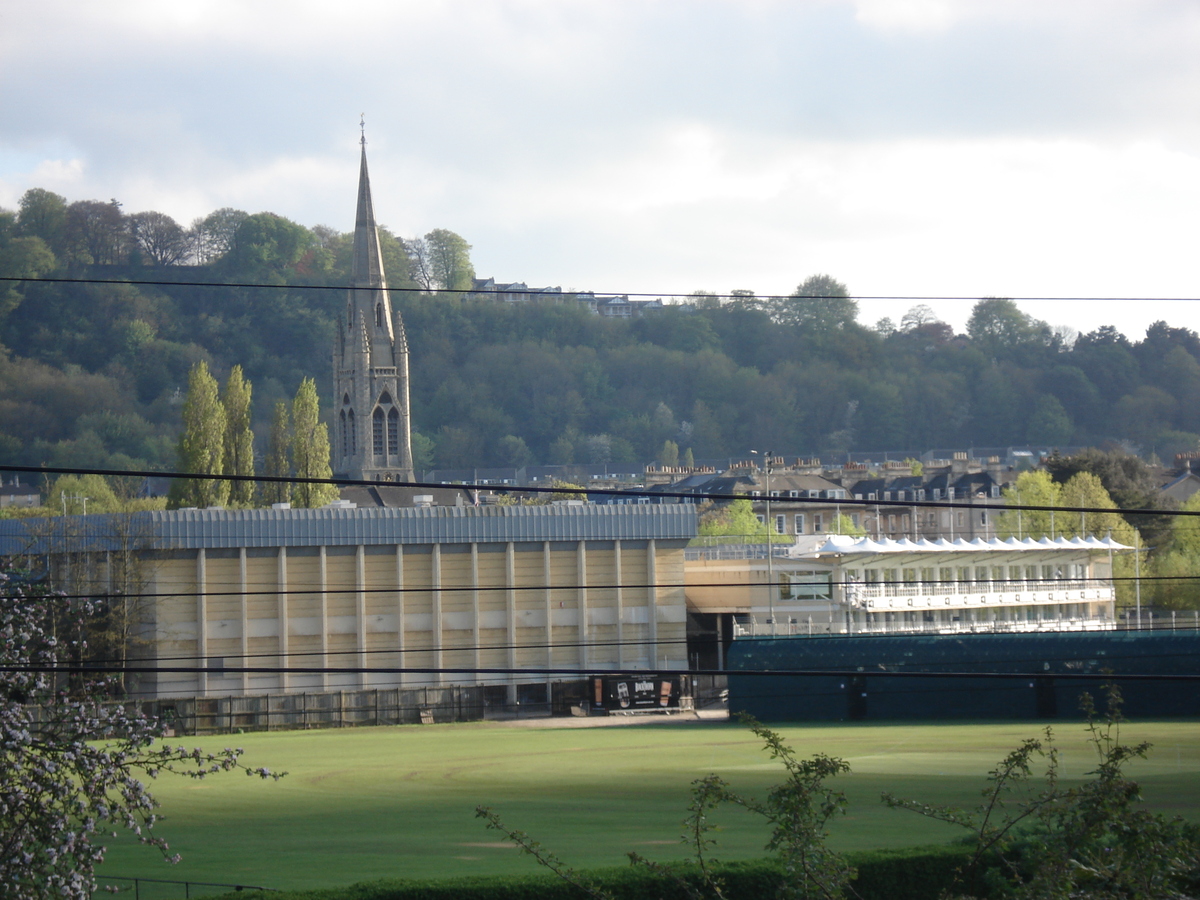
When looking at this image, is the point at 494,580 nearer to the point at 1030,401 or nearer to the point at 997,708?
the point at 997,708

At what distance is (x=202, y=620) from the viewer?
4956 cm

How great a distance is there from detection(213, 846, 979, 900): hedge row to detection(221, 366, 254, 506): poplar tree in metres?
59.3

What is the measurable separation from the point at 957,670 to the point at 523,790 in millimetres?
20668

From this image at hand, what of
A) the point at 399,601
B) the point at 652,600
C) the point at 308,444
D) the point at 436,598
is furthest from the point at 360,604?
the point at 308,444

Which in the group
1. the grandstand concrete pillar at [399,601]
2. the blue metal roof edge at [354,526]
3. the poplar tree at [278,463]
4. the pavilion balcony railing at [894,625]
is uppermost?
the poplar tree at [278,463]

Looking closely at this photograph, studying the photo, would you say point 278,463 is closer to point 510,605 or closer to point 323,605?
point 323,605

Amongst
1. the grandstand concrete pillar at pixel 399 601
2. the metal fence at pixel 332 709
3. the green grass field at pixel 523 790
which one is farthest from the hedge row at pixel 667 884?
the grandstand concrete pillar at pixel 399 601

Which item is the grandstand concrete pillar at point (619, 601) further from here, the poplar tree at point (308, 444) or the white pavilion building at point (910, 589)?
the poplar tree at point (308, 444)

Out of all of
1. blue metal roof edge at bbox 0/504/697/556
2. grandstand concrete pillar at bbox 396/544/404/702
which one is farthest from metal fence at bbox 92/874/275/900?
grandstand concrete pillar at bbox 396/544/404/702

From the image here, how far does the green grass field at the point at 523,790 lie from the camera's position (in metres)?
21.1

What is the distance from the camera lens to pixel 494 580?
180 ft

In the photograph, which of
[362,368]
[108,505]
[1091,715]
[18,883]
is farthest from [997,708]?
[362,368]

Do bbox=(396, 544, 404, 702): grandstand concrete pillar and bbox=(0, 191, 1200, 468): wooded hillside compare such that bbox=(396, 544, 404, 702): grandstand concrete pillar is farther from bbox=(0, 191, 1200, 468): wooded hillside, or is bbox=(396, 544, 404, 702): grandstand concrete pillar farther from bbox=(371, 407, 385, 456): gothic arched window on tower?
bbox=(0, 191, 1200, 468): wooded hillside

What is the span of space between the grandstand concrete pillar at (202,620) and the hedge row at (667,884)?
34206 mm
